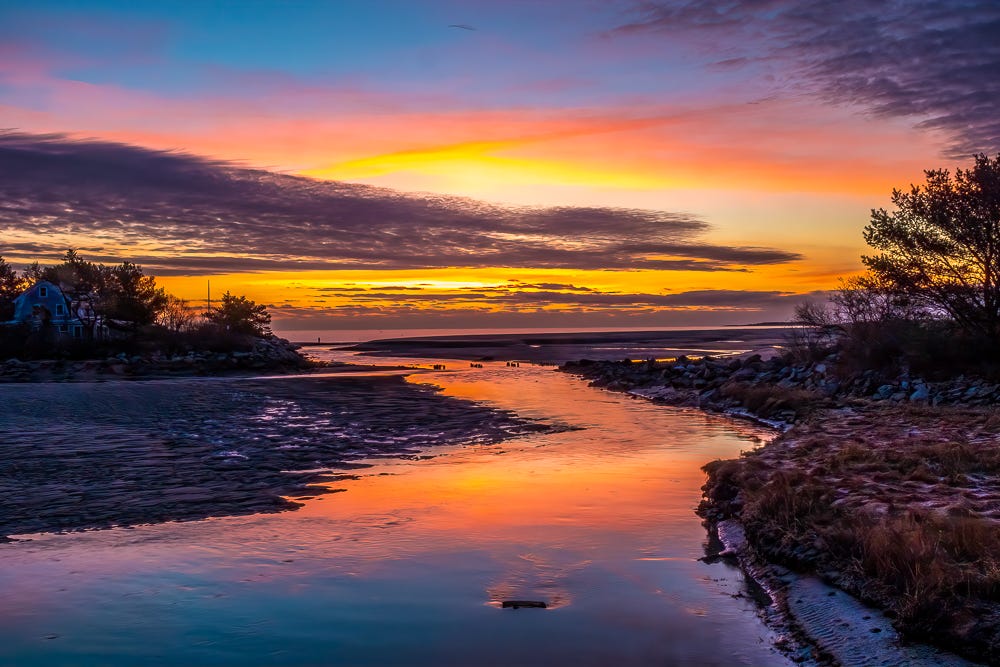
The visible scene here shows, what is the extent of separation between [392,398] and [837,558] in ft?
83.8

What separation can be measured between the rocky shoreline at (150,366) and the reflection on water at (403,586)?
1528 inches

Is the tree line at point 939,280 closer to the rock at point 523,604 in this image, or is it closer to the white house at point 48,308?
the rock at point 523,604

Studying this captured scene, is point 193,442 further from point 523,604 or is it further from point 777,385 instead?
point 777,385

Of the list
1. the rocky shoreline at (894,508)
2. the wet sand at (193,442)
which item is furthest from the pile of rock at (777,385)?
the wet sand at (193,442)

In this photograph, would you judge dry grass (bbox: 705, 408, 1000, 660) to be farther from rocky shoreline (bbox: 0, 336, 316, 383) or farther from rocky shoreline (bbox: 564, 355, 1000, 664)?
rocky shoreline (bbox: 0, 336, 316, 383)

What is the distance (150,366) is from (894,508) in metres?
49.1

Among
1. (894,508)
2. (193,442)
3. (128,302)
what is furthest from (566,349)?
(894,508)

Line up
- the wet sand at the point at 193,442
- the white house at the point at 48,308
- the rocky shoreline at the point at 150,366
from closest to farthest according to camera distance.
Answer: the wet sand at the point at 193,442
the rocky shoreline at the point at 150,366
the white house at the point at 48,308

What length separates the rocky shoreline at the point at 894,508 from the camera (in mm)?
6559

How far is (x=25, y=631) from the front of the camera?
7.20 metres

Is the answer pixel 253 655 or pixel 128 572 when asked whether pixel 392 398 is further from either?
pixel 253 655

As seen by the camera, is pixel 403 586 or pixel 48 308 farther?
pixel 48 308

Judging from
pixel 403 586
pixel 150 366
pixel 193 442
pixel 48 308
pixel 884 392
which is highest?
pixel 48 308

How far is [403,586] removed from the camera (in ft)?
27.8
